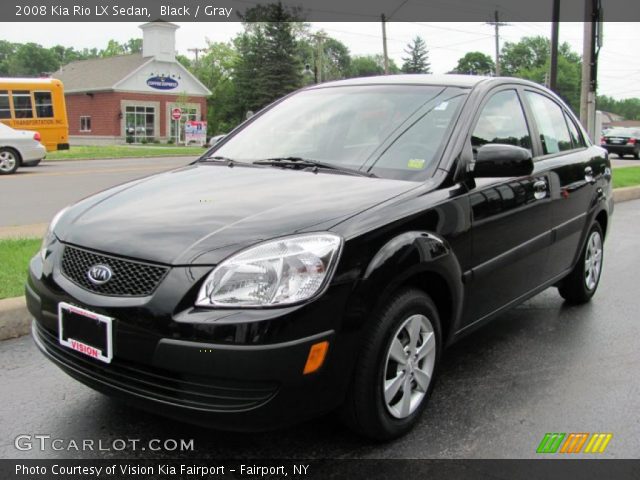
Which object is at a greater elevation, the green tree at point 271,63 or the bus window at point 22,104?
the green tree at point 271,63

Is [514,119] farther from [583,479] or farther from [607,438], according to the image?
[583,479]

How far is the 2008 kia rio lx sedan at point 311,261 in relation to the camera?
2.40 metres

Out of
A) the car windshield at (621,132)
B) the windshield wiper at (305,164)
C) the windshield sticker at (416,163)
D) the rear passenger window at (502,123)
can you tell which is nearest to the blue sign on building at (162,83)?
the car windshield at (621,132)

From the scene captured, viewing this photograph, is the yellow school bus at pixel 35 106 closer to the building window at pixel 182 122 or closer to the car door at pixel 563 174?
the car door at pixel 563 174

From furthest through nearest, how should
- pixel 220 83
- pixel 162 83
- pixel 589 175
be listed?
pixel 220 83 < pixel 162 83 < pixel 589 175

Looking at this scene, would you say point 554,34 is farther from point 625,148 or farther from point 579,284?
point 579,284

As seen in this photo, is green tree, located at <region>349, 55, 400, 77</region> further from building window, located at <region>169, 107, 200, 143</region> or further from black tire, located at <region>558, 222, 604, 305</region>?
black tire, located at <region>558, 222, 604, 305</region>

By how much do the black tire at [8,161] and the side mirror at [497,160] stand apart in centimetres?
1605

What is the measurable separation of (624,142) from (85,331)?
101ft

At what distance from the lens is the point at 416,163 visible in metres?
3.34

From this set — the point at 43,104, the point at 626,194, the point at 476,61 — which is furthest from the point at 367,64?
the point at 626,194

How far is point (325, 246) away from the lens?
2.54 m

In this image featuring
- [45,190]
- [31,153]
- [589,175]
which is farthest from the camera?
[31,153]

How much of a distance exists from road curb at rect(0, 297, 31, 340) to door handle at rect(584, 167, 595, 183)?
4072 millimetres
